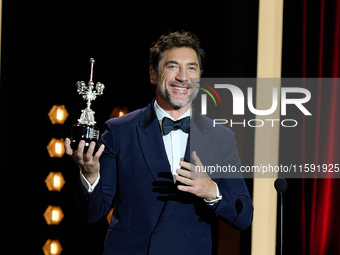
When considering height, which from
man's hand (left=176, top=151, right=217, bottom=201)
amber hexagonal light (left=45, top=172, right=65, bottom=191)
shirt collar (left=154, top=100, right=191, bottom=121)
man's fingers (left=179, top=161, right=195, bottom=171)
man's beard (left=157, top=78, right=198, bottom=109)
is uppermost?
man's beard (left=157, top=78, right=198, bottom=109)

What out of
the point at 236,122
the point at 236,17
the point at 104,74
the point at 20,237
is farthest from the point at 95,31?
the point at 20,237

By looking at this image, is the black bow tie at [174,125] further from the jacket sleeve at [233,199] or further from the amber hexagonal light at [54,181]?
the amber hexagonal light at [54,181]

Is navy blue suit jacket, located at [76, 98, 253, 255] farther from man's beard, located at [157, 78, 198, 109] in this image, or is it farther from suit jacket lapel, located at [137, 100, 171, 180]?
man's beard, located at [157, 78, 198, 109]

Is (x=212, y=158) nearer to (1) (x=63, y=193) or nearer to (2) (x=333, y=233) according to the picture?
(2) (x=333, y=233)

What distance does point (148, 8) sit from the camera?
13.0ft

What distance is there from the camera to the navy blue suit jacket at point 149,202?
1920mm

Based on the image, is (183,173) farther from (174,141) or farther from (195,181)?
(174,141)

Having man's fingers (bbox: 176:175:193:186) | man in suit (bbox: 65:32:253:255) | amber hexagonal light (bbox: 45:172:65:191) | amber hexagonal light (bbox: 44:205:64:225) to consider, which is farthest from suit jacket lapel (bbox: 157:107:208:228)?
amber hexagonal light (bbox: 44:205:64:225)

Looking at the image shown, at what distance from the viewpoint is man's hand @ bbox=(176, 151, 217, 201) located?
177 cm

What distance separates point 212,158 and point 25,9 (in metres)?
2.70

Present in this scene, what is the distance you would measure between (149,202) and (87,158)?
0.36m

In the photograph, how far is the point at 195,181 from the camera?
A: 1785mm

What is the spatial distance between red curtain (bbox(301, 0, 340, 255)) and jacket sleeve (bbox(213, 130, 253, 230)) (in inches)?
37.0

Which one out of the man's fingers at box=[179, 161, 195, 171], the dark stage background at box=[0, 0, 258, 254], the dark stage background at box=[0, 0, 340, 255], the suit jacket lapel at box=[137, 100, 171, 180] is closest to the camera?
the man's fingers at box=[179, 161, 195, 171]
